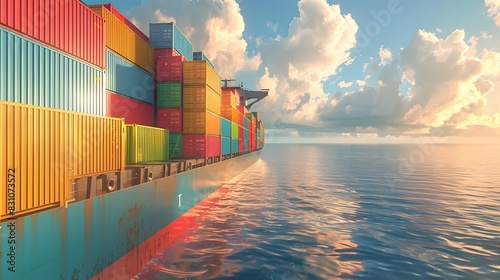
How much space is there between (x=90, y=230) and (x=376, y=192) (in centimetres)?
3048

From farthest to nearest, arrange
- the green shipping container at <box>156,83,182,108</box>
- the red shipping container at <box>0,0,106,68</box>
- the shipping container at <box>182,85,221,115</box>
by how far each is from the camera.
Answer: the shipping container at <box>182,85,221,115</box> → the green shipping container at <box>156,83,182,108</box> → the red shipping container at <box>0,0,106,68</box>

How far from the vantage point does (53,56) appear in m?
10.4

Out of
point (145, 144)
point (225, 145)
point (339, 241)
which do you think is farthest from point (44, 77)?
point (225, 145)

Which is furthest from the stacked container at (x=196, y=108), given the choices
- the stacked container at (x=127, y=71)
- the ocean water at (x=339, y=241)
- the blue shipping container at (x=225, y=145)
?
the blue shipping container at (x=225, y=145)

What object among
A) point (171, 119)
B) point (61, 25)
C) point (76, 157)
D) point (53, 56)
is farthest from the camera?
point (171, 119)

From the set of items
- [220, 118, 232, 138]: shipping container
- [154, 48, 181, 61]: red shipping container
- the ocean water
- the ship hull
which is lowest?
the ocean water

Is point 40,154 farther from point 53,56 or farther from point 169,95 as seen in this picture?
point 169,95

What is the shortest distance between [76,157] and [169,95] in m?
14.7

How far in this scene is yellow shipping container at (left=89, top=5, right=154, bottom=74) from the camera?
55.7 feet

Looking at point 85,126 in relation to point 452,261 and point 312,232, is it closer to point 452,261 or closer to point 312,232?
point 312,232

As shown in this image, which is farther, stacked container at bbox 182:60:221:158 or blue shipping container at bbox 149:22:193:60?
blue shipping container at bbox 149:22:193:60

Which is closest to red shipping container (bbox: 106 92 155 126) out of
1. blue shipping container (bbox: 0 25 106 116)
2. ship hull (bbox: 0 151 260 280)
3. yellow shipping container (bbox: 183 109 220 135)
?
yellow shipping container (bbox: 183 109 220 135)

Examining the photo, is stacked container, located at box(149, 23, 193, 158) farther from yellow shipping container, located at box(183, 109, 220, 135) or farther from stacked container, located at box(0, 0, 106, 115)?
stacked container, located at box(0, 0, 106, 115)

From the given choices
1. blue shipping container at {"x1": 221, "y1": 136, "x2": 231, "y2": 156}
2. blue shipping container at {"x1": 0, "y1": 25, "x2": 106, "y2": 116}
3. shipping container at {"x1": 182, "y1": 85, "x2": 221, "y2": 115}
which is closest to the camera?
blue shipping container at {"x1": 0, "y1": 25, "x2": 106, "y2": 116}
